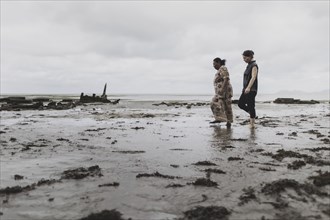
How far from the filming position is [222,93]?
1338cm

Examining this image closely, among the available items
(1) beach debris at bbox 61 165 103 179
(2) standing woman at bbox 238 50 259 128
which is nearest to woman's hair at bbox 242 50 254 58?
(2) standing woman at bbox 238 50 259 128

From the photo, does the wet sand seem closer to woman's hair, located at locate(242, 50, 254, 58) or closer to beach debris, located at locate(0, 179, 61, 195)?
beach debris, located at locate(0, 179, 61, 195)

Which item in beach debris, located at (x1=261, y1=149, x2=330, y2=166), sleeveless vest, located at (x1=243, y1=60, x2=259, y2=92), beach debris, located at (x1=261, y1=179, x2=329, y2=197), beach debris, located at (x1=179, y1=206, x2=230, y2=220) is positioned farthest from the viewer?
sleeveless vest, located at (x1=243, y1=60, x2=259, y2=92)

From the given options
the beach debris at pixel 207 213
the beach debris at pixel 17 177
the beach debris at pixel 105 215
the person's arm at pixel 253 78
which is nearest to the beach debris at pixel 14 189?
the beach debris at pixel 17 177

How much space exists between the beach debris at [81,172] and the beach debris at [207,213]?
7.22 feet

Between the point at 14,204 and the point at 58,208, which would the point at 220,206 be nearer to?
the point at 58,208

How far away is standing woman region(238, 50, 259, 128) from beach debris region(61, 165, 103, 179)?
7197 mm

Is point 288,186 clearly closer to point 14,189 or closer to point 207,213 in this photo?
point 207,213

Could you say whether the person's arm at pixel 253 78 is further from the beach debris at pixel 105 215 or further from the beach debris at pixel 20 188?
the beach debris at pixel 105 215

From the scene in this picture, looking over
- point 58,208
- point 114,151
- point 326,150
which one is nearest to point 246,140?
point 326,150

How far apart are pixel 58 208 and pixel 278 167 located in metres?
3.54

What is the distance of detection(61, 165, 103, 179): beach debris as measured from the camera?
5.49 meters

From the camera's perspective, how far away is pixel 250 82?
11938mm

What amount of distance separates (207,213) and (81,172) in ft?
8.89
